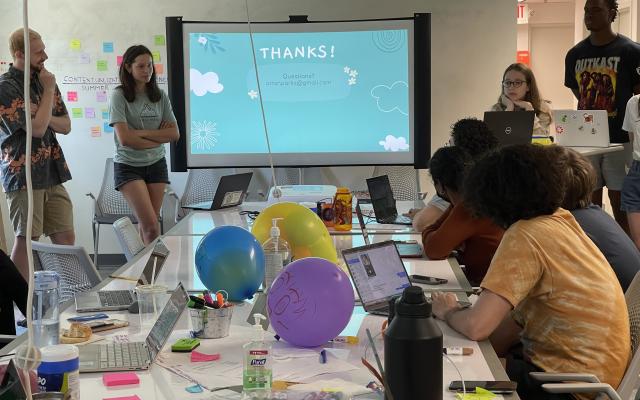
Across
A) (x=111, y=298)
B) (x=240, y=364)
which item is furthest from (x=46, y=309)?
(x=240, y=364)

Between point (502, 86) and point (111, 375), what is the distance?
503 cm

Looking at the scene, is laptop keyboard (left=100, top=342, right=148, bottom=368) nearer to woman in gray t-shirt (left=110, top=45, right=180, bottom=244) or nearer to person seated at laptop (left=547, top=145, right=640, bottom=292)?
person seated at laptop (left=547, top=145, right=640, bottom=292)

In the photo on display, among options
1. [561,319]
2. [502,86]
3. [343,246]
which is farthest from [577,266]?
[502,86]

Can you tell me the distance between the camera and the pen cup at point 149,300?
2467 mm

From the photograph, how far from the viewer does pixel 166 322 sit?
220cm

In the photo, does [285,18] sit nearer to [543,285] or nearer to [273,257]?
[273,257]

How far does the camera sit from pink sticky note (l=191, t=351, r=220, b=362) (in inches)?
80.8

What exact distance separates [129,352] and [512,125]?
155 inches

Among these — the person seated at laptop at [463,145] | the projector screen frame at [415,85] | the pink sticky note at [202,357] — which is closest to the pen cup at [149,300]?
the pink sticky note at [202,357]

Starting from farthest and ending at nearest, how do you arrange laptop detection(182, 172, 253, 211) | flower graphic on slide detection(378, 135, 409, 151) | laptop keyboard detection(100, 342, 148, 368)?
1. flower graphic on slide detection(378, 135, 409, 151)
2. laptop detection(182, 172, 253, 211)
3. laptop keyboard detection(100, 342, 148, 368)

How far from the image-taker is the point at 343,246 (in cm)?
356

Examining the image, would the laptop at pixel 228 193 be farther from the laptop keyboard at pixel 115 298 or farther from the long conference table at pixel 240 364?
the laptop keyboard at pixel 115 298

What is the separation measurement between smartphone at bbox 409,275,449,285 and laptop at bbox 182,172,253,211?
75.6 inches

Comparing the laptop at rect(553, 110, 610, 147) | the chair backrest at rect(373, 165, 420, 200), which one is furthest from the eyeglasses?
the chair backrest at rect(373, 165, 420, 200)
